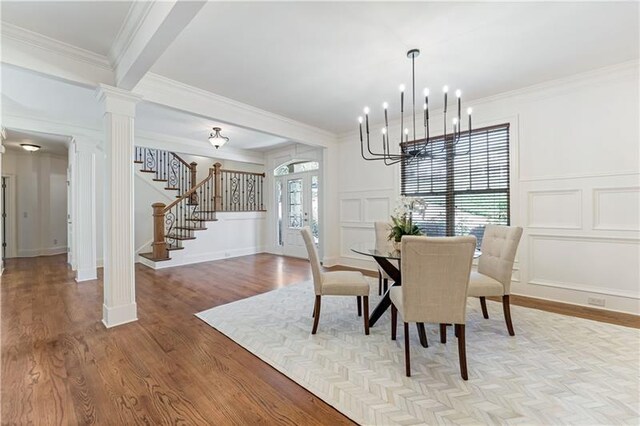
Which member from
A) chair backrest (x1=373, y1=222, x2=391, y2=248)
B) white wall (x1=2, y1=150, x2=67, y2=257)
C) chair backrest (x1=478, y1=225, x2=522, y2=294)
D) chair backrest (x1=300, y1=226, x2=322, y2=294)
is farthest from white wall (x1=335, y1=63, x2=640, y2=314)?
white wall (x1=2, y1=150, x2=67, y2=257)

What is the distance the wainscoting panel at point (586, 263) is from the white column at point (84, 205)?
264 inches

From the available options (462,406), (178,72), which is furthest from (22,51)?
(462,406)

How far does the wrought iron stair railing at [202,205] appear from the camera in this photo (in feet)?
18.7

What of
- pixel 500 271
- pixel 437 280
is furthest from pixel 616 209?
pixel 437 280

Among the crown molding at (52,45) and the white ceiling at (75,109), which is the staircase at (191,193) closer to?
the white ceiling at (75,109)

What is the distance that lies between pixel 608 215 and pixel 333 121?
3.80 metres

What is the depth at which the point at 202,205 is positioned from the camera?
23.2 ft

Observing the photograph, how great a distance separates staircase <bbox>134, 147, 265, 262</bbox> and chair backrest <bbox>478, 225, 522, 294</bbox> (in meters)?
5.56

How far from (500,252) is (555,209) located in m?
1.44

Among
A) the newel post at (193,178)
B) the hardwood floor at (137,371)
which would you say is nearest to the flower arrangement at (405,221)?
the hardwood floor at (137,371)

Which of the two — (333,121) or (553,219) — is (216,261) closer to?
(333,121)

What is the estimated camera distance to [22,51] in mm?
2350

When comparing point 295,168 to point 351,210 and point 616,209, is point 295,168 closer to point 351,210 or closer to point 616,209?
point 351,210

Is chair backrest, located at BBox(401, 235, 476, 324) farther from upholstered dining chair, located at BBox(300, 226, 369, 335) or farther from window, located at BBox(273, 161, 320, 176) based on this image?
window, located at BBox(273, 161, 320, 176)
